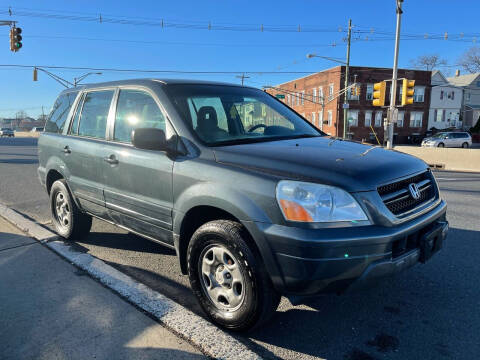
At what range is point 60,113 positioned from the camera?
4930 millimetres

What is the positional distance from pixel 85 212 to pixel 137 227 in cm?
118

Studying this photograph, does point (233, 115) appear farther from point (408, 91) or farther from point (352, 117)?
point (352, 117)

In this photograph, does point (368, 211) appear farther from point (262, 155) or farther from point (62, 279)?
point (62, 279)

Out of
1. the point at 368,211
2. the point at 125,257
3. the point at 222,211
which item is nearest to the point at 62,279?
the point at 125,257

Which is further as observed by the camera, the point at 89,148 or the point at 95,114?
the point at 95,114

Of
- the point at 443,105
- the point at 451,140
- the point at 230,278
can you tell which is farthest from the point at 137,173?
the point at 443,105

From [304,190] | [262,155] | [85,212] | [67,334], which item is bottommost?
[67,334]

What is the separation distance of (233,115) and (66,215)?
8.50 ft

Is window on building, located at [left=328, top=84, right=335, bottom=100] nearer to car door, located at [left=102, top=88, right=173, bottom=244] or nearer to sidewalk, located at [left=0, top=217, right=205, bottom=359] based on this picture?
car door, located at [left=102, top=88, right=173, bottom=244]

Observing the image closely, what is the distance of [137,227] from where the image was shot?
11.4 feet

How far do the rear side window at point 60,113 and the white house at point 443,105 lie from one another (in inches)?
2017

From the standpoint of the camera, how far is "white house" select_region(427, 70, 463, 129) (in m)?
48.5

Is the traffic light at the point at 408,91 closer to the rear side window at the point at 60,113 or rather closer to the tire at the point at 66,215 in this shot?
the rear side window at the point at 60,113

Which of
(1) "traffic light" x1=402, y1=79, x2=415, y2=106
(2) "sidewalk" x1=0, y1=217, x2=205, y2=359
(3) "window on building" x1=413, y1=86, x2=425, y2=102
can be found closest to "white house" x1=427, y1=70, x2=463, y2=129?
(3) "window on building" x1=413, y1=86, x2=425, y2=102
